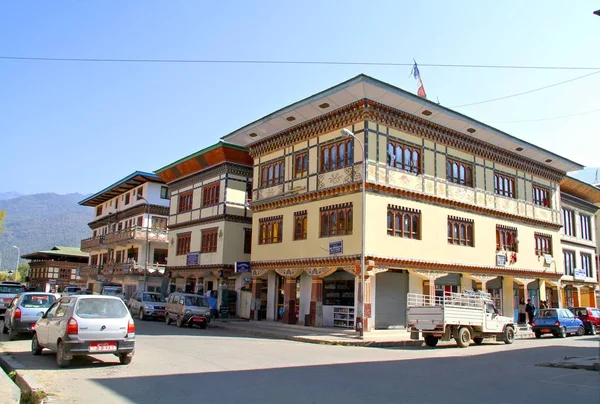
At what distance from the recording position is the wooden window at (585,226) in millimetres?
45875

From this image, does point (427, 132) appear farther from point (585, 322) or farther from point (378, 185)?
point (585, 322)

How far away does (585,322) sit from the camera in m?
31.8

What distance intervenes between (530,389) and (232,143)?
1108 inches

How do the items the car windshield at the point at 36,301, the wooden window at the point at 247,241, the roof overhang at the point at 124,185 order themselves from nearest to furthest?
1. the car windshield at the point at 36,301
2. the wooden window at the point at 247,241
3. the roof overhang at the point at 124,185

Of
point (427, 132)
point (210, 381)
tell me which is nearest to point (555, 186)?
point (427, 132)

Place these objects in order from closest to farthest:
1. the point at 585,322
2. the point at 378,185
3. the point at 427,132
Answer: the point at 378,185 → the point at 427,132 → the point at 585,322

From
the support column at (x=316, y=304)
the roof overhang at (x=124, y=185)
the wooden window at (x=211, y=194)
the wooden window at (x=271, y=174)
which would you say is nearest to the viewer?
the support column at (x=316, y=304)

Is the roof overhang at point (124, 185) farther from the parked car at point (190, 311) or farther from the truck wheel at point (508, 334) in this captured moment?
the truck wheel at point (508, 334)

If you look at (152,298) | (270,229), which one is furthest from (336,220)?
(152,298)

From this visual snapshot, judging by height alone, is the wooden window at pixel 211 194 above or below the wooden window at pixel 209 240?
above

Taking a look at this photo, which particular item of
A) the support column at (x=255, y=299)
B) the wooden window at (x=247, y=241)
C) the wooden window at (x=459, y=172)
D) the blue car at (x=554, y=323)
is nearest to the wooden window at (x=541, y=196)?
the wooden window at (x=459, y=172)

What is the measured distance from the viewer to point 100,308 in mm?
12844

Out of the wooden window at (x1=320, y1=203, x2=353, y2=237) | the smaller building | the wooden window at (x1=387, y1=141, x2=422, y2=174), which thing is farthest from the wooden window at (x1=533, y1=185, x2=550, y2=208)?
the smaller building

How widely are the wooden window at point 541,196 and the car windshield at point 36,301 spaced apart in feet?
105
